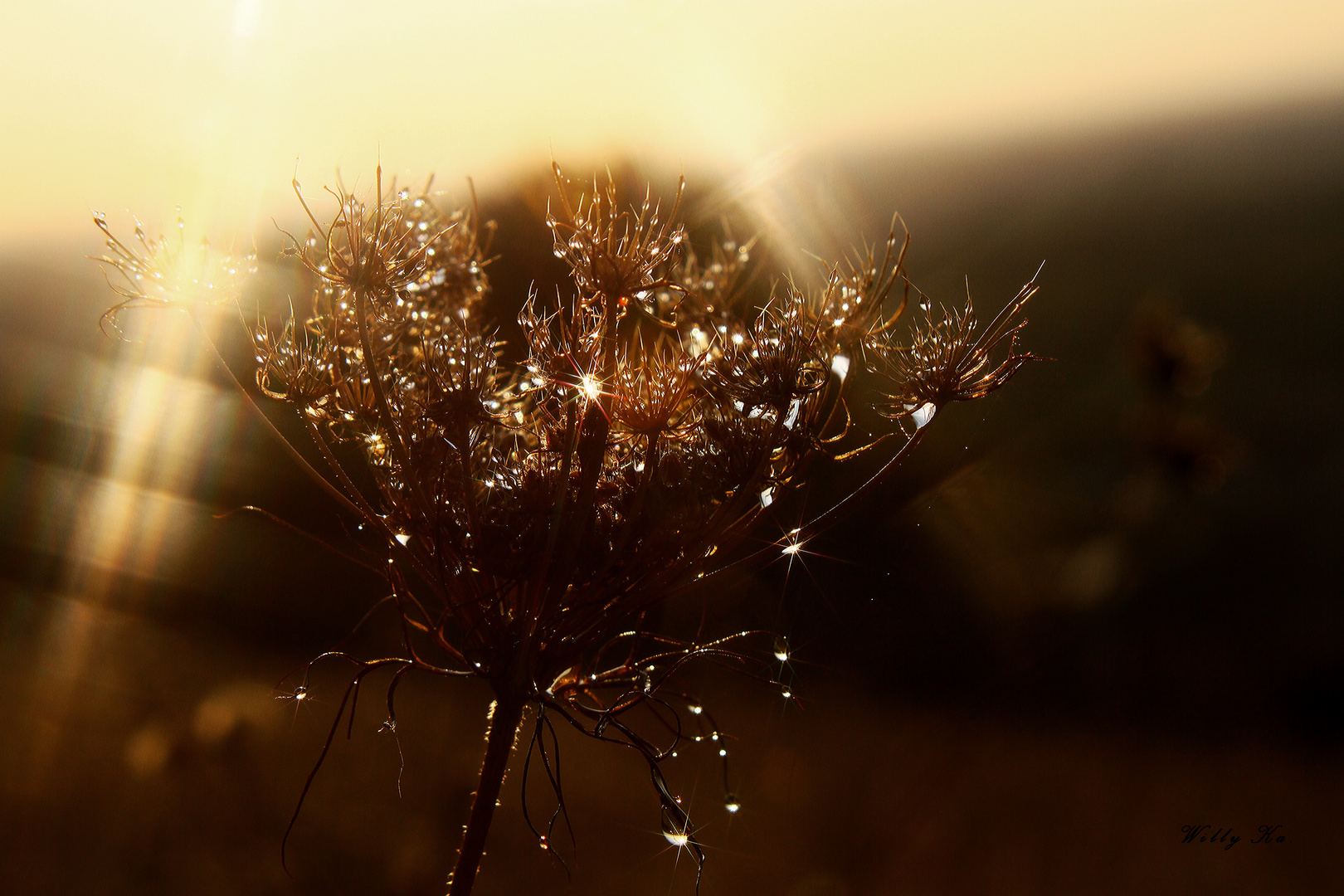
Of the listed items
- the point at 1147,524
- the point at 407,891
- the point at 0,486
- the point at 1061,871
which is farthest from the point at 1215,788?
the point at 0,486

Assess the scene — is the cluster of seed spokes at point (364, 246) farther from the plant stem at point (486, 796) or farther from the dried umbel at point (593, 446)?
the plant stem at point (486, 796)

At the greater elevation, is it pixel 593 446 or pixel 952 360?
pixel 952 360

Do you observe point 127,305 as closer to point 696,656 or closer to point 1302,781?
point 696,656
